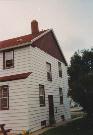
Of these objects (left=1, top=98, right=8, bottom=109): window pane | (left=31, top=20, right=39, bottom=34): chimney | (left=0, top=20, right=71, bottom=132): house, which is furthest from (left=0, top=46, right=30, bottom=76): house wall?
(left=31, top=20, right=39, bottom=34): chimney

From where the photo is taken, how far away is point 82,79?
62.3 ft

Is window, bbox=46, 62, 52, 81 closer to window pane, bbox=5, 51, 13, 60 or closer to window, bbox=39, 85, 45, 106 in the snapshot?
window, bbox=39, 85, 45, 106

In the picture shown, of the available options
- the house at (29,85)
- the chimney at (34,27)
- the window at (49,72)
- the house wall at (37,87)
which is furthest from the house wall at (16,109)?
the chimney at (34,27)

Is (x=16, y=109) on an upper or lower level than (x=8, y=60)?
lower

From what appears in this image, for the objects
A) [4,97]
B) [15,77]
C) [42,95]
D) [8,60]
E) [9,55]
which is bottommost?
[4,97]

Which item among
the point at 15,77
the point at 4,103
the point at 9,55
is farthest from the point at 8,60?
the point at 4,103

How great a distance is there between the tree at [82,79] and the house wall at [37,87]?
2.82m

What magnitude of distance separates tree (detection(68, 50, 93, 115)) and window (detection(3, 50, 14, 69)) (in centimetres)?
504

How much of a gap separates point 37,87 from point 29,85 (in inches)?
65.3

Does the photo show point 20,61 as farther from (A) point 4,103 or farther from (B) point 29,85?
(A) point 4,103

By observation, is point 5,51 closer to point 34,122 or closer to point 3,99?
point 3,99

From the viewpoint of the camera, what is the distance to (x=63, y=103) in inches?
1081

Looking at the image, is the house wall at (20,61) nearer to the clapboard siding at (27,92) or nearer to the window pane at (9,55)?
the clapboard siding at (27,92)

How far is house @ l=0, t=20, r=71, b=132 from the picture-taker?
1898cm
